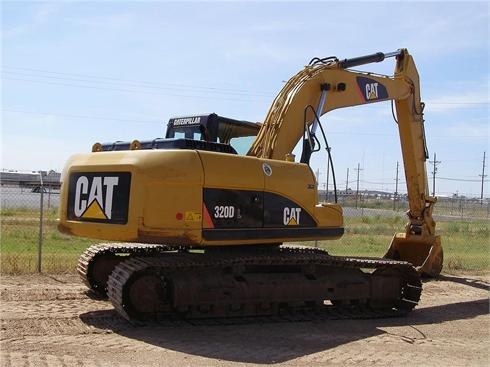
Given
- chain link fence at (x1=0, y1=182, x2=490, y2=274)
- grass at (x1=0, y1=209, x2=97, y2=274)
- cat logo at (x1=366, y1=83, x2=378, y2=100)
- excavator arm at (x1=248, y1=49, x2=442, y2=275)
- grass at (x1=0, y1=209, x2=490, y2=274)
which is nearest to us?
excavator arm at (x1=248, y1=49, x2=442, y2=275)

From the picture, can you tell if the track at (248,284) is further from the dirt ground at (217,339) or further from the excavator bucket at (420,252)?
the excavator bucket at (420,252)

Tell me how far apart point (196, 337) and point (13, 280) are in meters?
4.59

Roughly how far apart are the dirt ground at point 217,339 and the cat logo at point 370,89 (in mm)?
3777

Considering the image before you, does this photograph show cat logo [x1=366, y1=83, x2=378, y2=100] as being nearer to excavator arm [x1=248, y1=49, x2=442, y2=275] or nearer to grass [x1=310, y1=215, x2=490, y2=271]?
excavator arm [x1=248, y1=49, x2=442, y2=275]

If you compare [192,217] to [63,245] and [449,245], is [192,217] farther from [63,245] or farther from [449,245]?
[449,245]

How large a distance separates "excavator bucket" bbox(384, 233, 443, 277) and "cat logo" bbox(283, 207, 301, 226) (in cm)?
426

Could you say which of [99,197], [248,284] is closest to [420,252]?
[248,284]

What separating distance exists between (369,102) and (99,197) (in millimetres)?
5421

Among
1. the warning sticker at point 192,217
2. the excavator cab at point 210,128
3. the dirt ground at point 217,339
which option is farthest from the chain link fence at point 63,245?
the warning sticker at point 192,217

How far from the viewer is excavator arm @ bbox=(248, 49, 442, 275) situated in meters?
8.82

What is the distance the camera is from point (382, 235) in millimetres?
23547

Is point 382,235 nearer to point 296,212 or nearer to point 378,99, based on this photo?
point 378,99

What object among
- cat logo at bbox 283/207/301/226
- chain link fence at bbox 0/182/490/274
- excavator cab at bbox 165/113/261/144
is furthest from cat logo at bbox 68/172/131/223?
chain link fence at bbox 0/182/490/274

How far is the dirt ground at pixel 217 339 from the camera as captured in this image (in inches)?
233
